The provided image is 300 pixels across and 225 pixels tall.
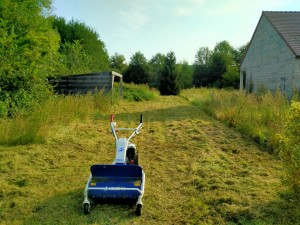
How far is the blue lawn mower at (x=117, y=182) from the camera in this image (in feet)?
15.1

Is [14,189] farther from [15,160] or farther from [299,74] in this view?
[299,74]

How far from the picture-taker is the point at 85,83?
64.2ft

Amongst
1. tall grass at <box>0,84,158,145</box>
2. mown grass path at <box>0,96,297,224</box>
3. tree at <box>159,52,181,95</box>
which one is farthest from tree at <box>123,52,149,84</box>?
mown grass path at <box>0,96,297,224</box>

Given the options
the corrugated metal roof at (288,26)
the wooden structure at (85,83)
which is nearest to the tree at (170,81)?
the corrugated metal roof at (288,26)

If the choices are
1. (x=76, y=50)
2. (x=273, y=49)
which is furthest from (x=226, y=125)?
(x=76, y=50)

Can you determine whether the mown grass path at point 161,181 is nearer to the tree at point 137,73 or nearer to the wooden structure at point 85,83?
the wooden structure at point 85,83

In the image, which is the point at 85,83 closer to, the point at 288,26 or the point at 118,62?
the point at 288,26

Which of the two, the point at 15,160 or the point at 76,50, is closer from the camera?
the point at 15,160

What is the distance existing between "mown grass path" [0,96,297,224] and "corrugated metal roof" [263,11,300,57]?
1194 cm

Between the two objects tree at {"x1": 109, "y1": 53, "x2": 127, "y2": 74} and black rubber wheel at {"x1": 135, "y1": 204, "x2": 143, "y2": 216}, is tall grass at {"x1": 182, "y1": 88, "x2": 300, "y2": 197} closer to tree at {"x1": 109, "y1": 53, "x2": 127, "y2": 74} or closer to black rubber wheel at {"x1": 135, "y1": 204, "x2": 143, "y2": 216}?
black rubber wheel at {"x1": 135, "y1": 204, "x2": 143, "y2": 216}

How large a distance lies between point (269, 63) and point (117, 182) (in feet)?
64.0

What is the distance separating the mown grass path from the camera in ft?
14.6

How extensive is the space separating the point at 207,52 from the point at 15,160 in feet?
275

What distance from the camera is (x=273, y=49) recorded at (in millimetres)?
21188
